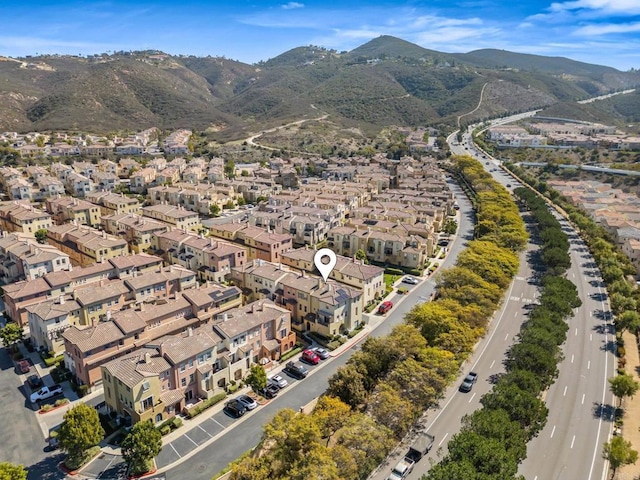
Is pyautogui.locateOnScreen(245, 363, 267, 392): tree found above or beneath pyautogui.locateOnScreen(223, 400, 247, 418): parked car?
above

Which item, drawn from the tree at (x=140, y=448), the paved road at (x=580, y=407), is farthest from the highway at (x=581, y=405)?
the tree at (x=140, y=448)

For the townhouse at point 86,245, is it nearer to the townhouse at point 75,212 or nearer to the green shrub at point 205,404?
the townhouse at point 75,212

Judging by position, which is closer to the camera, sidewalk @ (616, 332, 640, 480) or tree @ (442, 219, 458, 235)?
sidewalk @ (616, 332, 640, 480)

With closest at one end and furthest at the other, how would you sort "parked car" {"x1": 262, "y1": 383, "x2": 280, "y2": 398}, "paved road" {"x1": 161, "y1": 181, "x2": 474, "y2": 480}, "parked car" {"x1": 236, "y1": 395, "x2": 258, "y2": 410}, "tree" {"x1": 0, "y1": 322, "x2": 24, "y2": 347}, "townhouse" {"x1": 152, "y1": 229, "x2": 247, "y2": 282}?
1. "paved road" {"x1": 161, "y1": 181, "x2": 474, "y2": 480}
2. "parked car" {"x1": 236, "y1": 395, "x2": 258, "y2": 410}
3. "parked car" {"x1": 262, "y1": 383, "x2": 280, "y2": 398}
4. "tree" {"x1": 0, "y1": 322, "x2": 24, "y2": 347}
5. "townhouse" {"x1": 152, "y1": 229, "x2": 247, "y2": 282}

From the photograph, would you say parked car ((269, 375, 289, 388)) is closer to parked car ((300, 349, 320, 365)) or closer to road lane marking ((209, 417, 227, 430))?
parked car ((300, 349, 320, 365))

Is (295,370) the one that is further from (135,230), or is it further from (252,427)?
(135,230)

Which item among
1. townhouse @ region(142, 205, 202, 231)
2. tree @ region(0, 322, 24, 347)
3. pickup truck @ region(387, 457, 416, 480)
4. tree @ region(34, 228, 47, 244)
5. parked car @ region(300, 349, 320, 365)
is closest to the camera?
pickup truck @ region(387, 457, 416, 480)

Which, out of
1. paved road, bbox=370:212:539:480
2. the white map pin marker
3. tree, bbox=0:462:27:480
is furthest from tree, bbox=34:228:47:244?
paved road, bbox=370:212:539:480
